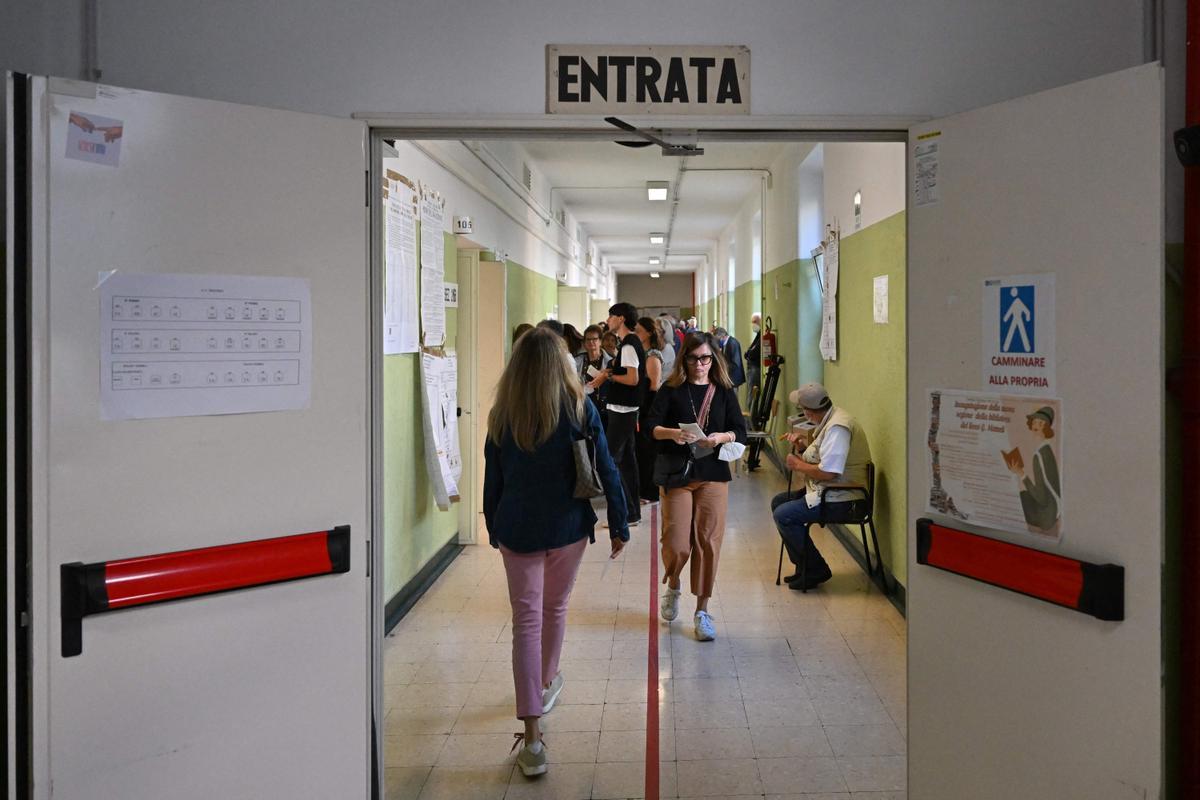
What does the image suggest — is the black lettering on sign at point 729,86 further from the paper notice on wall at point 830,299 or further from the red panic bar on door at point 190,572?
the paper notice on wall at point 830,299

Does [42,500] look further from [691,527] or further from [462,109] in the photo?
[691,527]

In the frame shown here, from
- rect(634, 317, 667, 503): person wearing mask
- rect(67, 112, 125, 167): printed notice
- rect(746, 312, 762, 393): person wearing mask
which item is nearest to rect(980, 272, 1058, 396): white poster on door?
rect(67, 112, 125, 167): printed notice

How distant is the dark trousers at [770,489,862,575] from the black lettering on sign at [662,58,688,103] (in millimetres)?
3198

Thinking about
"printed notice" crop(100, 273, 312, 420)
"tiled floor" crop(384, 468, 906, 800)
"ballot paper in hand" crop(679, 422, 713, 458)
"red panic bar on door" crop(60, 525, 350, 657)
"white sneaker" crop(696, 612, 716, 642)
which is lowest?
"tiled floor" crop(384, 468, 906, 800)

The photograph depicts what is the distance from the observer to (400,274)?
4.43 meters

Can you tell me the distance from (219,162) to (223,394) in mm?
570

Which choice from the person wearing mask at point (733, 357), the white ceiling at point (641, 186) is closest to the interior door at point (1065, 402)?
the white ceiling at point (641, 186)

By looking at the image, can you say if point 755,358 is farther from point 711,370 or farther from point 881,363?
point 711,370

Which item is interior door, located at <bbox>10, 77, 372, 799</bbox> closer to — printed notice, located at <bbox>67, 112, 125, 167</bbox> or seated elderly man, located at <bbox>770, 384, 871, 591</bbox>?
printed notice, located at <bbox>67, 112, 125, 167</bbox>

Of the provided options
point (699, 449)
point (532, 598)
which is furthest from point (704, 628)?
point (532, 598)

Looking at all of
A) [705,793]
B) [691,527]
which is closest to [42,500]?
[705,793]

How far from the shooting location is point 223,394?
7.07 feet

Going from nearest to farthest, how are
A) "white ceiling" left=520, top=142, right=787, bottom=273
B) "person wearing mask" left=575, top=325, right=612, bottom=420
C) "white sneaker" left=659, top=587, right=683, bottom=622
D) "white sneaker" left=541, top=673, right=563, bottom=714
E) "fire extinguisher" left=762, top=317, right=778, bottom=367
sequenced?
1. "white sneaker" left=541, top=673, right=563, bottom=714
2. "white sneaker" left=659, top=587, right=683, bottom=622
3. "person wearing mask" left=575, top=325, right=612, bottom=420
4. "white ceiling" left=520, top=142, right=787, bottom=273
5. "fire extinguisher" left=762, top=317, right=778, bottom=367

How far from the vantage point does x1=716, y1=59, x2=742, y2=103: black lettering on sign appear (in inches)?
93.2
